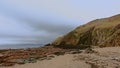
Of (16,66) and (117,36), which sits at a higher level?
(117,36)

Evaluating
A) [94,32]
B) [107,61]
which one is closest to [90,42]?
[94,32]

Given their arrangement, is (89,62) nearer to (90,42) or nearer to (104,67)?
(104,67)

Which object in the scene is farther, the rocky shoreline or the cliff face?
the cliff face

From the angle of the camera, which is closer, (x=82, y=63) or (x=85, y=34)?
(x=82, y=63)

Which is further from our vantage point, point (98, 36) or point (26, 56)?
point (98, 36)

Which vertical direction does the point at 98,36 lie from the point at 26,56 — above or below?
above

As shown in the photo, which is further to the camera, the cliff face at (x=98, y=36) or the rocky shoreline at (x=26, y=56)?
the cliff face at (x=98, y=36)

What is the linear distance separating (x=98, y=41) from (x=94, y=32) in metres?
2.32

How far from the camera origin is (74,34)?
4481 cm

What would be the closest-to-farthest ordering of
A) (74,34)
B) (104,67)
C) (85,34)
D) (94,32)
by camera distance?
(104,67) < (94,32) < (85,34) < (74,34)

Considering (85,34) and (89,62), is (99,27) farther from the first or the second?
(89,62)

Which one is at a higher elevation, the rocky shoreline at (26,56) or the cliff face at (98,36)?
the cliff face at (98,36)

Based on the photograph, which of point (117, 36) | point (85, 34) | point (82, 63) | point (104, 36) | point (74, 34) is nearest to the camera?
point (82, 63)

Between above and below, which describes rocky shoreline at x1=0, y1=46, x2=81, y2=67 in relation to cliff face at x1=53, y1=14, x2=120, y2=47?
below
